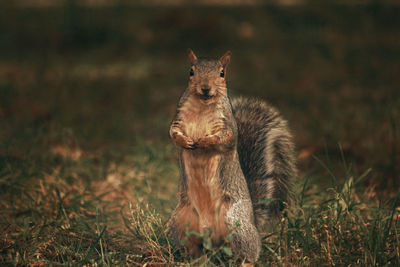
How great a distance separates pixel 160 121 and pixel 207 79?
10.2 ft

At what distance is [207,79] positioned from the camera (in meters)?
1.99

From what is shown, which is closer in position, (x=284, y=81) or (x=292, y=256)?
(x=292, y=256)

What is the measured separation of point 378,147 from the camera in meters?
3.83

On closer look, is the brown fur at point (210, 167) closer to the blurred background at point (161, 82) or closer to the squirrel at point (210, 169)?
the squirrel at point (210, 169)

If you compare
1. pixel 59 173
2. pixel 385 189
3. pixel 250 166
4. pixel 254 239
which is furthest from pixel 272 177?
pixel 59 173

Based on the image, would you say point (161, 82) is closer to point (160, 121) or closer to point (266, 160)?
point (160, 121)

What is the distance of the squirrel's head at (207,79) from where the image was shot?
1986 millimetres

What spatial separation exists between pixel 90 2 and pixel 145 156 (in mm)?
8393

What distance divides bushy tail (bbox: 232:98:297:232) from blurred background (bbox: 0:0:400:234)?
0.78ft

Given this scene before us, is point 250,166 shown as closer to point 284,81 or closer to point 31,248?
point 31,248

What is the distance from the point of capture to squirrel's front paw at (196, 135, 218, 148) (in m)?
1.99

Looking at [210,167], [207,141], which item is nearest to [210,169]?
[210,167]

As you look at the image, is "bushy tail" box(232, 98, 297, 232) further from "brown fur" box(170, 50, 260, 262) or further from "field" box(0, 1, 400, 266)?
"brown fur" box(170, 50, 260, 262)

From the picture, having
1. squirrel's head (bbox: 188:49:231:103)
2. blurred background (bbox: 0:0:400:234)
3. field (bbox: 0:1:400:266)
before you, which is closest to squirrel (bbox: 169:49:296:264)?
squirrel's head (bbox: 188:49:231:103)
